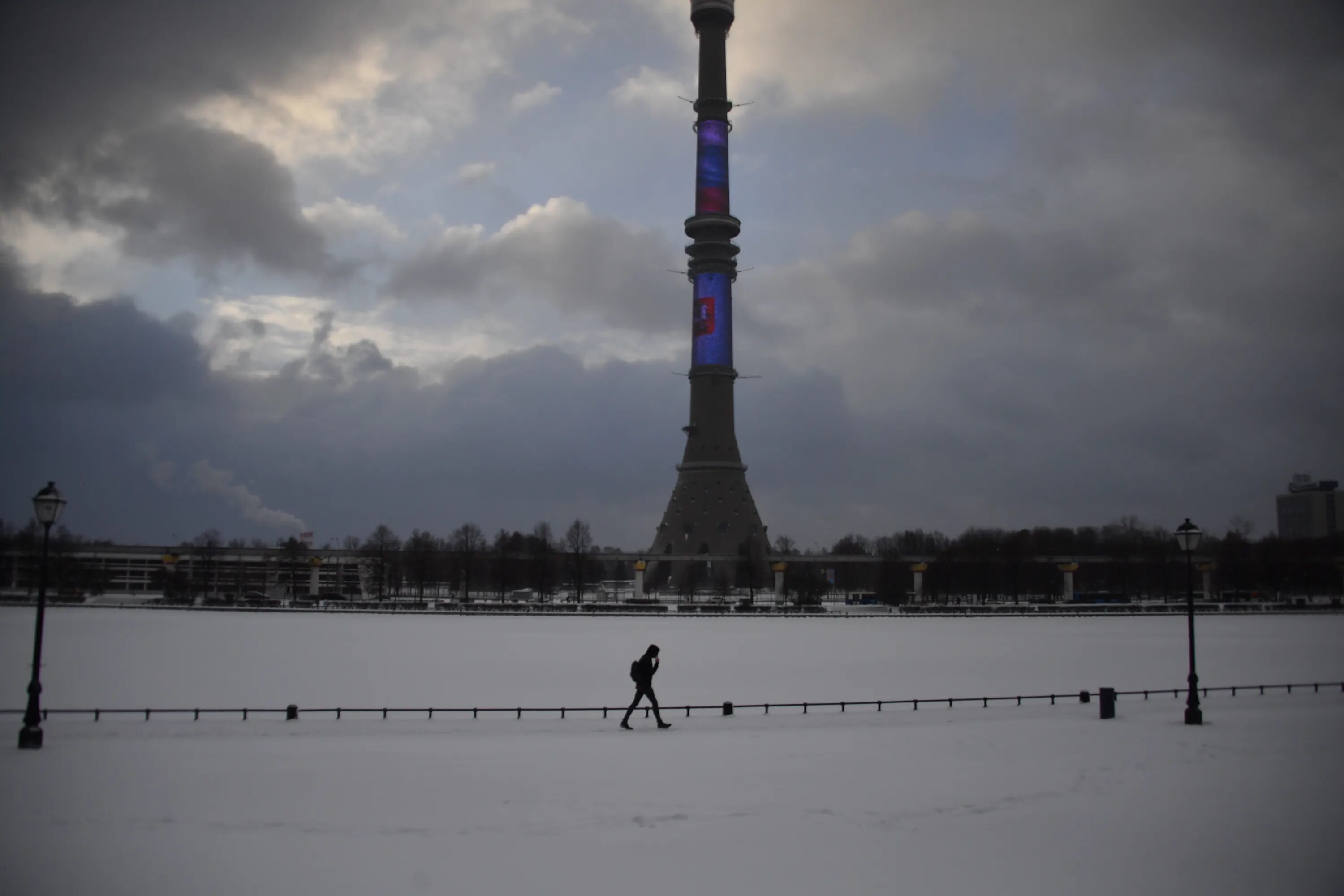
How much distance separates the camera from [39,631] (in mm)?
15891

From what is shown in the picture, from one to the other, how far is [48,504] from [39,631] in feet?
6.86

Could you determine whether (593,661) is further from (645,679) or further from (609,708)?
(645,679)

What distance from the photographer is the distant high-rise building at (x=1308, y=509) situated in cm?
15875

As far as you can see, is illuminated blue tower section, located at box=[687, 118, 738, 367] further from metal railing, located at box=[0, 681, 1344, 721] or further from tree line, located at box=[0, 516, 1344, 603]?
metal railing, located at box=[0, 681, 1344, 721]

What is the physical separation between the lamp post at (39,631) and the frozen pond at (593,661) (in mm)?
6837

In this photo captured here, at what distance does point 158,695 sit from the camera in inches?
930

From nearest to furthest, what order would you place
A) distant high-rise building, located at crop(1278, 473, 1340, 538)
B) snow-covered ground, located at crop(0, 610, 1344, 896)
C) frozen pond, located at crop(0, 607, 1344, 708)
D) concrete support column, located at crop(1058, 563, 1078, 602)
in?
snow-covered ground, located at crop(0, 610, 1344, 896) < frozen pond, located at crop(0, 607, 1344, 708) < concrete support column, located at crop(1058, 563, 1078, 602) < distant high-rise building, located at crop(1278, 473, 1340, 538)

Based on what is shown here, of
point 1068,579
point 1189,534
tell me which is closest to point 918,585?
point 1068,579

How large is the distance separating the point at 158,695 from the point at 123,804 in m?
13.8

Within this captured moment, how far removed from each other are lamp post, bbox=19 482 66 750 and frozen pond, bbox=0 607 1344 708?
6.84 metres

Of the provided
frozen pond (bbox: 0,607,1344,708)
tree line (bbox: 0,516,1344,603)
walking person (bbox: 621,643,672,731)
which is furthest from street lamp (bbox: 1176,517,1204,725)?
tree line (bbox: 0,516,1344,603)

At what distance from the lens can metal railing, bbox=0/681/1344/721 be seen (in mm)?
18234

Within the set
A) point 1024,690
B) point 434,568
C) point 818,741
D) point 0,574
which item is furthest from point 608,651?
point 0,574

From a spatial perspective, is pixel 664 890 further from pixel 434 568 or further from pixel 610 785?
pixel 434 568
